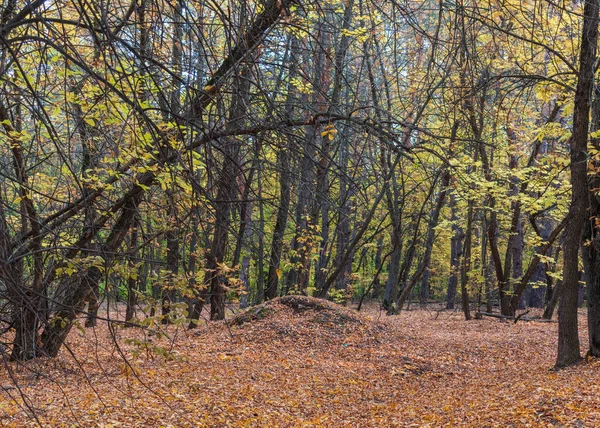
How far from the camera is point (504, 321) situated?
541 inches

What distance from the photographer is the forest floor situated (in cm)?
482

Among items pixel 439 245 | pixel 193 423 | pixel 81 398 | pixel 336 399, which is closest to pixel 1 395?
pixel 81 398

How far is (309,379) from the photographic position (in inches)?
287

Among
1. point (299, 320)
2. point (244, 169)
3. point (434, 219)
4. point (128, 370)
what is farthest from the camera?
point (434, 219)

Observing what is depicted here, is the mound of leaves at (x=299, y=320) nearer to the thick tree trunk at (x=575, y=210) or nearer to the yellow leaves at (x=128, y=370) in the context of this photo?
the thick tree trunk at (x=575, y=210)

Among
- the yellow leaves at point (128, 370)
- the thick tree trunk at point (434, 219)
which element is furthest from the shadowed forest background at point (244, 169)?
the thick tree trunk at point (434, 219)

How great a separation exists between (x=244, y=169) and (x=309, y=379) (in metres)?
4.36

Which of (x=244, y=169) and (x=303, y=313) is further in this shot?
(x=303, y=313)

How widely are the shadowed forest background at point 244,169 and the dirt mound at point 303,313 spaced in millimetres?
59

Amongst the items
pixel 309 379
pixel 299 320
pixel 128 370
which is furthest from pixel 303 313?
pixel 128 370

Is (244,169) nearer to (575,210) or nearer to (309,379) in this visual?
(309,379)

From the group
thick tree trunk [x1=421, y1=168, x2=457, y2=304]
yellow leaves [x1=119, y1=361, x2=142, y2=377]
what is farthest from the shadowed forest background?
thick tree trunk [x1=421, y1=168, x2=457, y2=304]

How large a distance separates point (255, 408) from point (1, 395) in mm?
2328

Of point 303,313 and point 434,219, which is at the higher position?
point 434,219
